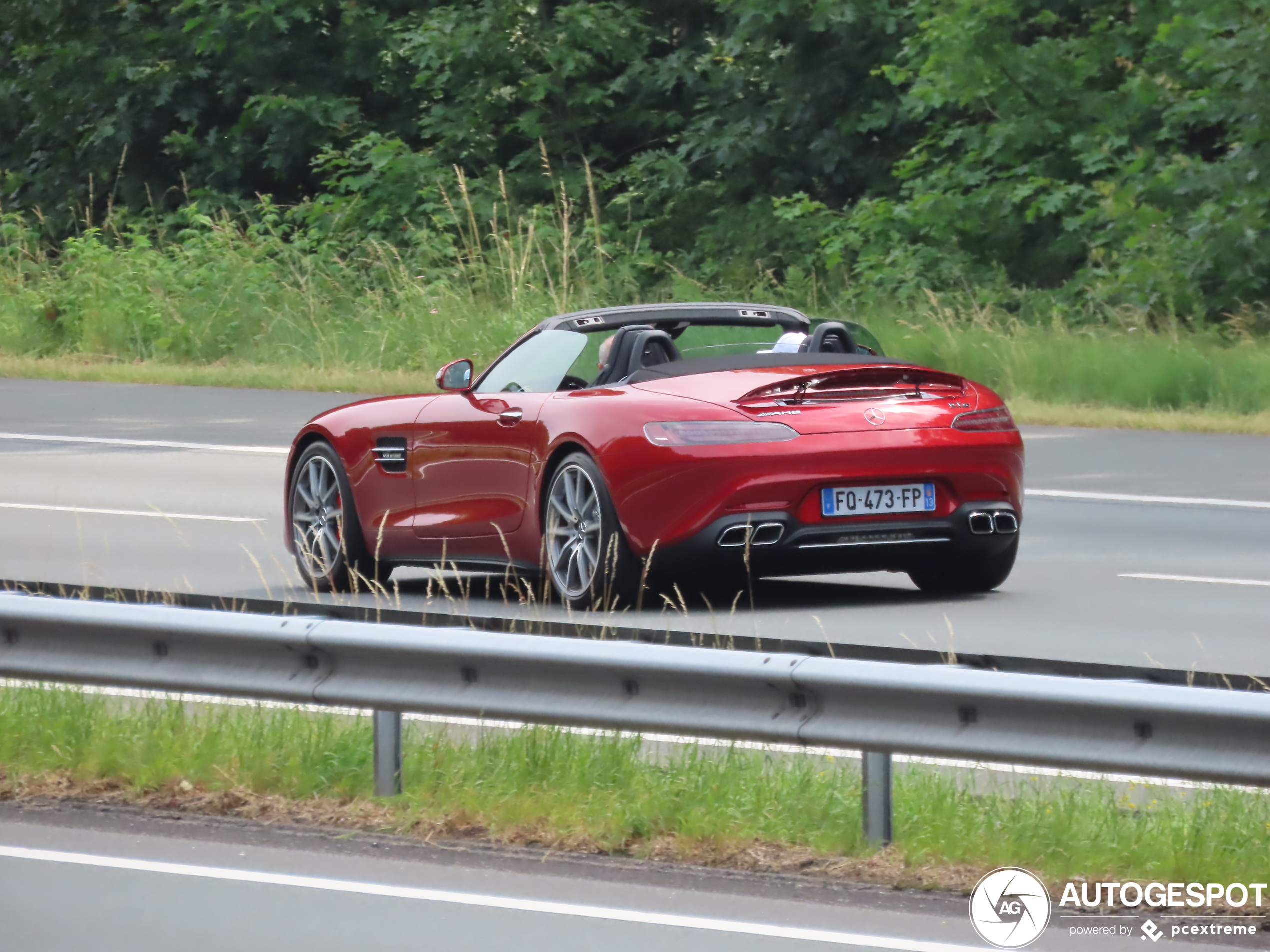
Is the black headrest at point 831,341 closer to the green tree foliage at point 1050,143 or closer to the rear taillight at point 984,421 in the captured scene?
the rear taillight at point 984,421

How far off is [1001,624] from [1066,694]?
4.42 meters

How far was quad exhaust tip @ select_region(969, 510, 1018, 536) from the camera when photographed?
10.1 metres

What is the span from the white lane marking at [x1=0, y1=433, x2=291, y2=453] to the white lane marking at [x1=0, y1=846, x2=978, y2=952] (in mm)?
11776

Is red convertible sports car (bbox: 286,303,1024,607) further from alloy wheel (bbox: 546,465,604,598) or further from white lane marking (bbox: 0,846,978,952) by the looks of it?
white lane marking (bbox: 0,846,978,952)

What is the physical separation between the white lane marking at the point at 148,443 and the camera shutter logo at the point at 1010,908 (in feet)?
41.4

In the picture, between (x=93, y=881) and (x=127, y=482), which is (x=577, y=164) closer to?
(x=127, y=482)

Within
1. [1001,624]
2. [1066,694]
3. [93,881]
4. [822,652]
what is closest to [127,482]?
[1001,624]

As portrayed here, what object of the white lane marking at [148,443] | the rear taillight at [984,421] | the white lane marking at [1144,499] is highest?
the rear taillight at [984,421]

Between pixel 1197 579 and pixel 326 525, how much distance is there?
165 inches

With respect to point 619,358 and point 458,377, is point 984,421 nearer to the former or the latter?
point 619,358

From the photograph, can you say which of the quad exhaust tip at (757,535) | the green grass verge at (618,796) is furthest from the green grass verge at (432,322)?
the green grass verge at (618,796)

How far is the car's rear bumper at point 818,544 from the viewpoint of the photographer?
9688 mm

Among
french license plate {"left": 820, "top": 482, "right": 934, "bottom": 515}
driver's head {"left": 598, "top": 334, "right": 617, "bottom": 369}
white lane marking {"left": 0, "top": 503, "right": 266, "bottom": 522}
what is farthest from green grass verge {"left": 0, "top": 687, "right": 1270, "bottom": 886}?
white lane marking {"left": 0, "top": 503, "right": 266, "bottom": 522}

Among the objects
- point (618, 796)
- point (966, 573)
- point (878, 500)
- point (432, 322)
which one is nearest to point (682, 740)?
point (618, 796)
